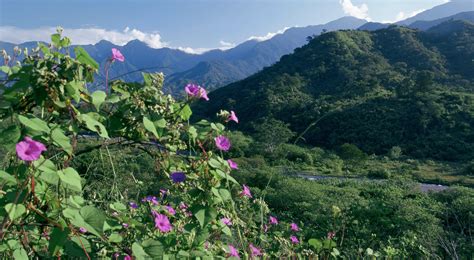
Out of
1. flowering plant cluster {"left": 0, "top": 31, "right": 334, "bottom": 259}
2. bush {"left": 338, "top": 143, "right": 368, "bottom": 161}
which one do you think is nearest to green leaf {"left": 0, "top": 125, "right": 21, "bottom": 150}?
flowering plant cluster {"left": 0, "top": 31, "right": 334, "bottom": 259}

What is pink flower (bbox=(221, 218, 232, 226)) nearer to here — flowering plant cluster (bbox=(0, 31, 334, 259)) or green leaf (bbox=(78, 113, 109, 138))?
flowering plant cluster (bbox=(0, 31, 334, 259))

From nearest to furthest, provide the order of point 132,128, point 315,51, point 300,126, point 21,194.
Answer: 1. point 21,194
2. point 132,128
3. point 300,126
4. point 315,51

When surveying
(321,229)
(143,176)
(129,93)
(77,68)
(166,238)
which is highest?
(77,68)

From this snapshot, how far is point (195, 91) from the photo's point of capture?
5.02 ft

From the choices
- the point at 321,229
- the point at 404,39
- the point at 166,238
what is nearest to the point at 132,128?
the point at 166,238

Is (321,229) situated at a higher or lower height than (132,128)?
lower

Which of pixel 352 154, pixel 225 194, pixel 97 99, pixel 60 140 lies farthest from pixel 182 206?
pixel 352 154

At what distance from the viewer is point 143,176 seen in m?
10.2

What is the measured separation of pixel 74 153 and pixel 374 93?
55.1 meters

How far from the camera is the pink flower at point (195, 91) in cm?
151

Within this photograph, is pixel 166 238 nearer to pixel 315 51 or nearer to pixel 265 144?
pixel 265 144

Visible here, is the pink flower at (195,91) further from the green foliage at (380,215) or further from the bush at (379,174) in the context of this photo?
the bush at (379,174)

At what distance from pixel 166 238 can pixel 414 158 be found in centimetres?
3940

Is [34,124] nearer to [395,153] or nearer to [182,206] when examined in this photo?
[182,206]
